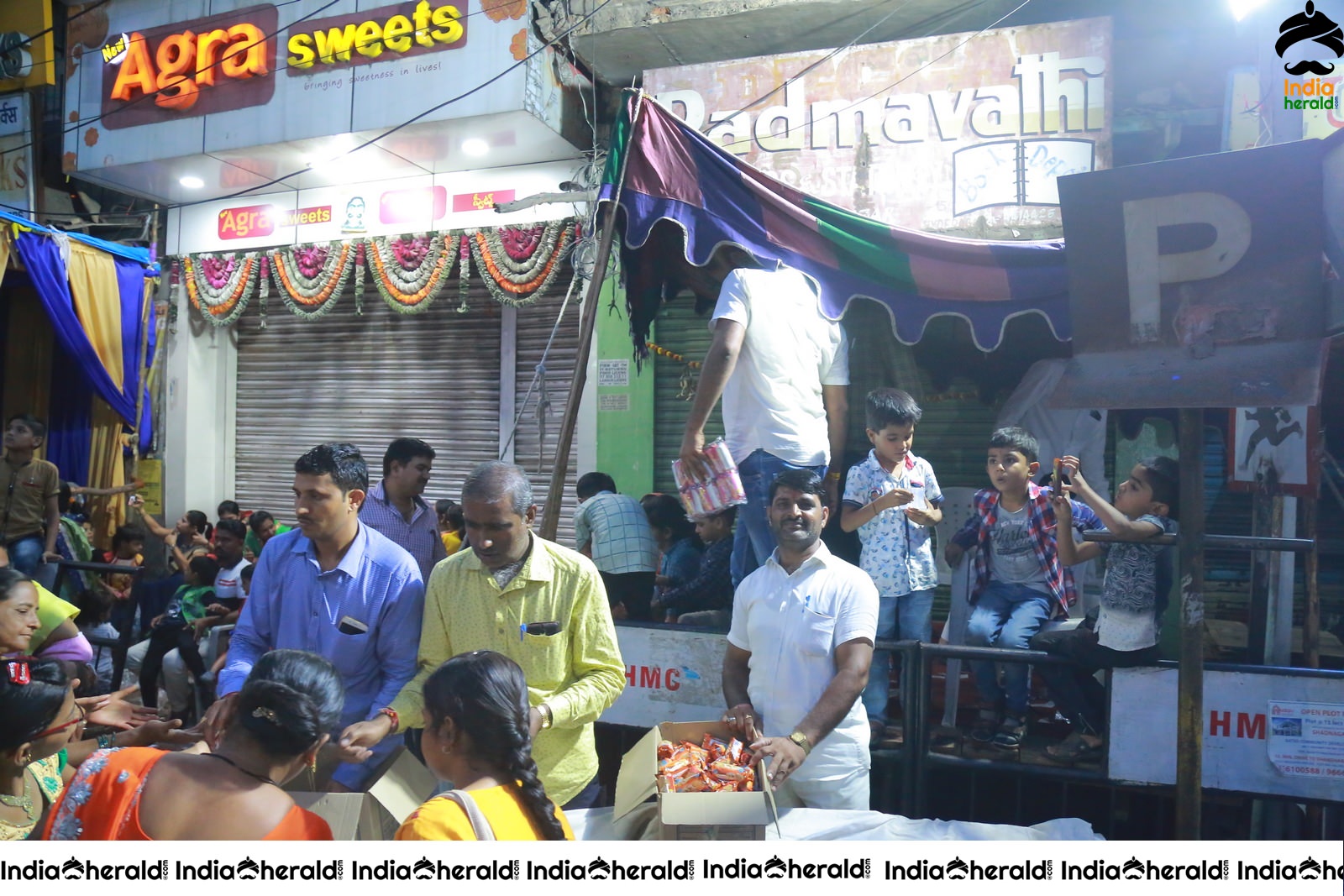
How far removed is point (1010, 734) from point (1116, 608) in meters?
0.75

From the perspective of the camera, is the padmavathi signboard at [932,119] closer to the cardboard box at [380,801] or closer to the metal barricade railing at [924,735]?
the metal barricade railing at [924,735]

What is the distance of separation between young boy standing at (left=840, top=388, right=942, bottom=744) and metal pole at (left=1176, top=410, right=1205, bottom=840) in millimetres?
1338

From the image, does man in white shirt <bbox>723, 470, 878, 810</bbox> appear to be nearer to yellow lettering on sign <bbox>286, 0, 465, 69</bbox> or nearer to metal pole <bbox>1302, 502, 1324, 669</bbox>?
metal pole <bbox>1302, 502, 1324, 669</bbox>

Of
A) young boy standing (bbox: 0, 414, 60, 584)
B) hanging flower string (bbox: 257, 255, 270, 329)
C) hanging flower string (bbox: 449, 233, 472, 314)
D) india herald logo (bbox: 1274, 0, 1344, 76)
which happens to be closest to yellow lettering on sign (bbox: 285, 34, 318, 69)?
hanging flower string (bbox: 257, 255, 270, 329)

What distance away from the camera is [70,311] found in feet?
30.9

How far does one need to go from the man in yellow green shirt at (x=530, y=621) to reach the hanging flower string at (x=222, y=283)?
319 inches

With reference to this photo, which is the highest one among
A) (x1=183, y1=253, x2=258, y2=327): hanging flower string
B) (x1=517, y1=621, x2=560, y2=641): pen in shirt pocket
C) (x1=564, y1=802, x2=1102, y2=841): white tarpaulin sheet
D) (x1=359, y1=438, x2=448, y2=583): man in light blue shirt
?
(x1=183, y1=253, x2=258, y2=327): hanging flower string

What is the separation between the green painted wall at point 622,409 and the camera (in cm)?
798

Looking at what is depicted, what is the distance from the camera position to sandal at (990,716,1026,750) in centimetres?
397

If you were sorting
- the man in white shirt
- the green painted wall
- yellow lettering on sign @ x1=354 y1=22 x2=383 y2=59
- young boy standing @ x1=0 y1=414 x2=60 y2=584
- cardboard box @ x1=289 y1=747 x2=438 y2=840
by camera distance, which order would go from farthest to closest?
1. yellow lettering on sign @ x1=354 y1=22 x2=383 y2=59
2. the green painted wall
3. young boy standing @ x1=0 y1=414 x2=60 y2=584
4. the man in white shirt
5. cardboard box @ x1=289 y1=747 x2=438 y2=840

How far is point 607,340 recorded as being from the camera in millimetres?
8297

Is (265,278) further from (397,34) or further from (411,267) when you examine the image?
(397,34)

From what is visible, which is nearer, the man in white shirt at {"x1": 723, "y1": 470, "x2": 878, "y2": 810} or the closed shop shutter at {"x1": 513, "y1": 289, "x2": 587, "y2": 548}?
the man in white shirt at {"x1": 723, "y1": 470, "x2": 878, "y2": 810}

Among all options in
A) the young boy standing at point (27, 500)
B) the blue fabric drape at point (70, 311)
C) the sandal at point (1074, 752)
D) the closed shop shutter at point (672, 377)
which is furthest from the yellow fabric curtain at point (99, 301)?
the sandal at point (1074, 752)
